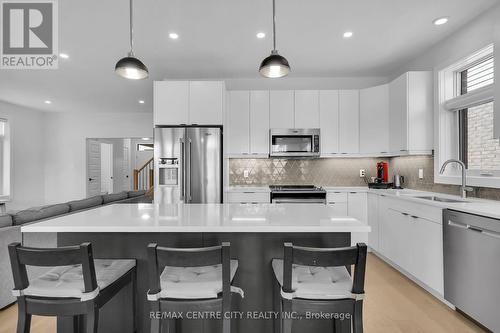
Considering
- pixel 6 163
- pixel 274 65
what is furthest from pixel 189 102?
pixel 6 163

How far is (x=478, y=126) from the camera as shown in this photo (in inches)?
113

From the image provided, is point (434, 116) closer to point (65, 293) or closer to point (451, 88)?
point (451, 88)

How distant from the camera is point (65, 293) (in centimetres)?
126

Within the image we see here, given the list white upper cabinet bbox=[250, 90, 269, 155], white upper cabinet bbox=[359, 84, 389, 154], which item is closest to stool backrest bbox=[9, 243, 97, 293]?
white upper cabinet bbox=[250, 90, 269, 155]

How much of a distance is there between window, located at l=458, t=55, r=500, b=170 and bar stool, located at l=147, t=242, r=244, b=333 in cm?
295

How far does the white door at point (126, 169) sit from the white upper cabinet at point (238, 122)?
270 inches

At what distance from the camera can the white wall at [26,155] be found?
6266 millimetres

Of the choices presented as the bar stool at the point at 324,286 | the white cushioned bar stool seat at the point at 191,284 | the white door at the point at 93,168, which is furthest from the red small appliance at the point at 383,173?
the white door at the point at 93,168

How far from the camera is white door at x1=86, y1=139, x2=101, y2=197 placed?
7.33 meters

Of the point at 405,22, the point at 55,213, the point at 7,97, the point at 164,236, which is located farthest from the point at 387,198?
the point at 7,97

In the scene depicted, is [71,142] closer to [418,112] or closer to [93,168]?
[93,168]

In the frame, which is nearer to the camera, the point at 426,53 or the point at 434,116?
the point at 434,116

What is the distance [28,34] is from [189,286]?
3.57 metres

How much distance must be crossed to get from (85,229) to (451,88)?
400cm
